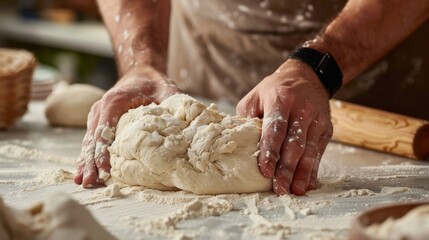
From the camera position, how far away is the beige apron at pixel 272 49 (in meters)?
2.52

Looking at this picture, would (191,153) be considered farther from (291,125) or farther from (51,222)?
(51,222)

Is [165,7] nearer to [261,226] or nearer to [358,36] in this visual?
[358,36]

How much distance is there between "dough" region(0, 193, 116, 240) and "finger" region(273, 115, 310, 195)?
535 millimetres

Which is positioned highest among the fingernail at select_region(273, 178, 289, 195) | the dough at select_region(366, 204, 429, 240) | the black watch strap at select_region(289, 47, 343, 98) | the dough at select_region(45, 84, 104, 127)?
the dough at select_region(366, 204, 429, 240)

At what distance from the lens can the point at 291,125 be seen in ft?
5.52

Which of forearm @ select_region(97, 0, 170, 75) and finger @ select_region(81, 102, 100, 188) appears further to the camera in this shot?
forearm @ select_region(97, 0, 170, 75)

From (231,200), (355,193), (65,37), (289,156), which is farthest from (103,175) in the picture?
(65,37)

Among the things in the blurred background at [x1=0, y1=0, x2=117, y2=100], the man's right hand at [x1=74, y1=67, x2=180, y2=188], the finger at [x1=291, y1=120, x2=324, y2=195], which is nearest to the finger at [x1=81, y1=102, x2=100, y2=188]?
the man's right hand at [x1=74, y1=67, x2=180, y2=188]

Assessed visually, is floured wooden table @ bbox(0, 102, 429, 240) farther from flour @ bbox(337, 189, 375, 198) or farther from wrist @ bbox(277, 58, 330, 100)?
wrist @ bbox(277, 58, 330, 100)

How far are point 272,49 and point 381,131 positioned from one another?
630 mm

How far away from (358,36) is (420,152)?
0.37 meters

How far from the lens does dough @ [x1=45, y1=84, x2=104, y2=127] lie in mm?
2423

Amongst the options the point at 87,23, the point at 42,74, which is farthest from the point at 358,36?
the point at 87,23

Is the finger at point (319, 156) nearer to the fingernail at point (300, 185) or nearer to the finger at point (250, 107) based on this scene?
the fingernail at point (300, 185)
